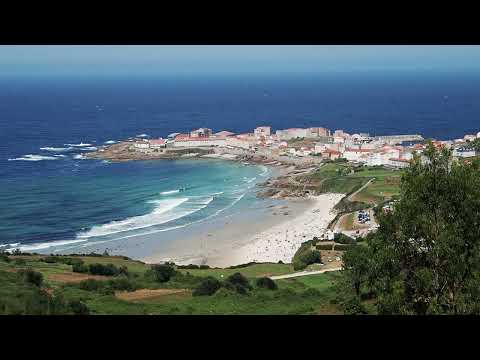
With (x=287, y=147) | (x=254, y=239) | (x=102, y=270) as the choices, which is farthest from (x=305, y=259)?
(x=287, y=147)

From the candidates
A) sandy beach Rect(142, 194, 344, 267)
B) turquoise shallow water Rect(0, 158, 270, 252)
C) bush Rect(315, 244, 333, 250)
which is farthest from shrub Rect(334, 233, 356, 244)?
turquoise shallow water Rect(0, 158, 270, 252)

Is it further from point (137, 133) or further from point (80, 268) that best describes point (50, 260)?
point (137, 133)

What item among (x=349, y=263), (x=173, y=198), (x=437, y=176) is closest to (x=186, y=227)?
(x=173, y=198)

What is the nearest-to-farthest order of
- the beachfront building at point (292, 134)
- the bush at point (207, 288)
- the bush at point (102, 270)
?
the bush at point (207, 288)
the bush at point (102, 270)
the beachfront building at point (292, 134)

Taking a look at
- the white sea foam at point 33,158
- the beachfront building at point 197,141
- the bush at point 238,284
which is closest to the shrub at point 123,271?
the bush at point 238,284

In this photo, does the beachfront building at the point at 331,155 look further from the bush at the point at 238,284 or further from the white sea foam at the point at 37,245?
the bush at the point at 238,284

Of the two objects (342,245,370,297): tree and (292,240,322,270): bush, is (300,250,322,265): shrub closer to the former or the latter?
(292,240,322,270): bush
